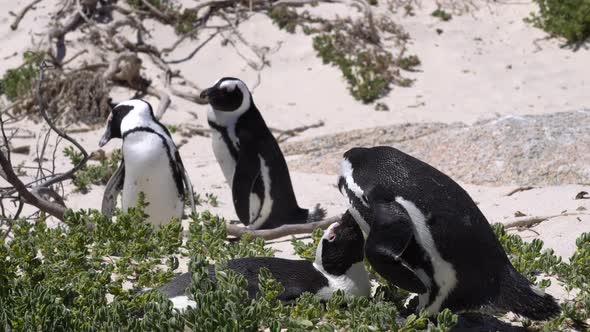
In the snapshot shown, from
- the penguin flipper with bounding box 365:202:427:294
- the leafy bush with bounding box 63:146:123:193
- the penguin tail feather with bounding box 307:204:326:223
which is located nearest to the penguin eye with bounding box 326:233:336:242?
the penguin flipper with bounding box 365:202:427:294

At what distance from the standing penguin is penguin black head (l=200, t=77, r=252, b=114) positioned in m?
0.76

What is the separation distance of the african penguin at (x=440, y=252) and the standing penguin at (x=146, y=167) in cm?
228

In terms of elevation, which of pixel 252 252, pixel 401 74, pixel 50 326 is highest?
pixel 50 326

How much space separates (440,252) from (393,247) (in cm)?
18

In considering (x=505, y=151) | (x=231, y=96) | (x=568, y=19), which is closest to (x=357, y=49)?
(x=568, y=19)

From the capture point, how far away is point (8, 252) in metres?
3.00

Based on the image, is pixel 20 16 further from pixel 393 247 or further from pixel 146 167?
pixel 393 247

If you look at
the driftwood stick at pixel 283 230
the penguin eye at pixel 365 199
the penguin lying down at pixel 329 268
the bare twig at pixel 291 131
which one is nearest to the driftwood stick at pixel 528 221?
the driftwood stick at pixel 283 230

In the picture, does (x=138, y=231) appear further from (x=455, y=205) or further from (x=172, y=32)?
(x=172, y=32)

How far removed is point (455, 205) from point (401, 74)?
7261 millimetres

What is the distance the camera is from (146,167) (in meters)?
4.58

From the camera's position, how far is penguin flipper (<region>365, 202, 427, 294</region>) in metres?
2.44

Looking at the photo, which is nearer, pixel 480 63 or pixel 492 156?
pixel 492 156

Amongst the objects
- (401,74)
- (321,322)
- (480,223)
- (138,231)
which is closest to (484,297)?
(480,223)
